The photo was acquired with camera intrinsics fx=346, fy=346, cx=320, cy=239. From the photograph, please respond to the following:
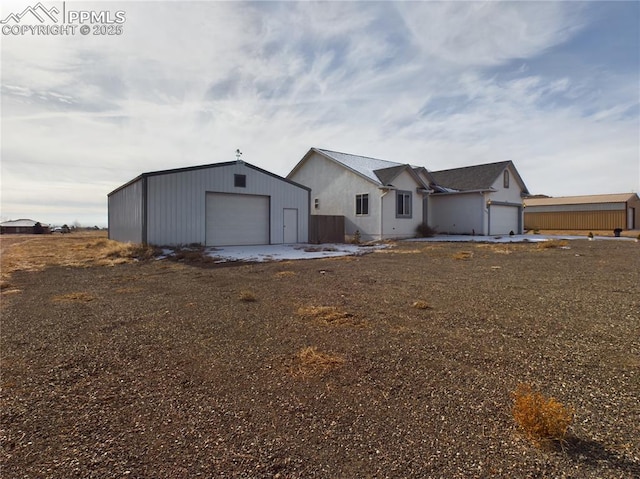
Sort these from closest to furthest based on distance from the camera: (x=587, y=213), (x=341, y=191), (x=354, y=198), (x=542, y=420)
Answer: (x=542, y=420)
(x=354, y=198)
(x=341, y=191)
(x=587, y=213)

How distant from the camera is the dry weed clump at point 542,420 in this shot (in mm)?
2137

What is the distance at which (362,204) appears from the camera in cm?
2205

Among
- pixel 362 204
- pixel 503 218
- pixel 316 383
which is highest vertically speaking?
pixel 362 204

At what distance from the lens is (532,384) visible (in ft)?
9.41

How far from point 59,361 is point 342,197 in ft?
67.9

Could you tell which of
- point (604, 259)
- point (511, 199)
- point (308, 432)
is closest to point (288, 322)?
point (308, 432)

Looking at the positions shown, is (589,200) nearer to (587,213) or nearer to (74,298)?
(587,213)

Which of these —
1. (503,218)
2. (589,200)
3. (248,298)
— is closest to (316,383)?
(248,298)

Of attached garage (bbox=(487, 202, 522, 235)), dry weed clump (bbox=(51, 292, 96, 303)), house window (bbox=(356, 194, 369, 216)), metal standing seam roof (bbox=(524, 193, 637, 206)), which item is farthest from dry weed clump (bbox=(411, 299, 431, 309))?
metal standing seam roof (bbox=(524, 193, 637, 206))

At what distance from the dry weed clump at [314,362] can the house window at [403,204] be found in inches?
758

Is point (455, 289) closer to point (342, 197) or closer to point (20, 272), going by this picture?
point (20, 272)

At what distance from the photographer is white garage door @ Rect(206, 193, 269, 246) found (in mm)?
16719

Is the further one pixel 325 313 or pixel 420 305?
pixel 420 305

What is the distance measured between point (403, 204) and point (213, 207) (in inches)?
475
